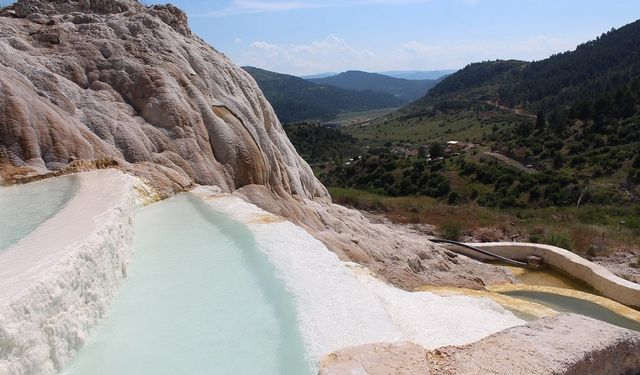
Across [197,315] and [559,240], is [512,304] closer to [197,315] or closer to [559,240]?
[197,315]

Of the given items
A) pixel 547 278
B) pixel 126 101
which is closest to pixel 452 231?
pixel 547 278

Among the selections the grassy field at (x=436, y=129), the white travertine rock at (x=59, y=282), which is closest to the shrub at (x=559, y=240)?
the white travertine rock at (x=59, y=282)

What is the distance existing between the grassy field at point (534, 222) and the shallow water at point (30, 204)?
1932cm

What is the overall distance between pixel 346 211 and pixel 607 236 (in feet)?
47.2

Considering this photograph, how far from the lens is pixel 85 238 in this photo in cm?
731

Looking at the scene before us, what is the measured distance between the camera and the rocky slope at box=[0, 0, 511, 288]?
12.5 metres

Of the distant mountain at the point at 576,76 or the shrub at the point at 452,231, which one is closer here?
the shrub at the point at 452,231

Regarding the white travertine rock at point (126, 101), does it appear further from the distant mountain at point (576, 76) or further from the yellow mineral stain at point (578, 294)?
the distant mountain at point (576, 76)

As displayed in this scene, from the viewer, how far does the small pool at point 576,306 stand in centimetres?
1551

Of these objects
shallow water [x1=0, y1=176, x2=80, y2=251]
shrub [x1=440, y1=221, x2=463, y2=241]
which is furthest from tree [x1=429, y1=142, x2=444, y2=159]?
shallow water [x1=0, y1=176, x2=80, y2=251]

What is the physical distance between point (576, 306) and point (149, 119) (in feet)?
44.7

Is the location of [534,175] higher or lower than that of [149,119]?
lower

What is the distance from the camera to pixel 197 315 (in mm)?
7055

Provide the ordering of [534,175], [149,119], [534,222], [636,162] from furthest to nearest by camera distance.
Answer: [534,175]
[636,162]
[534,222]
[149,119]
